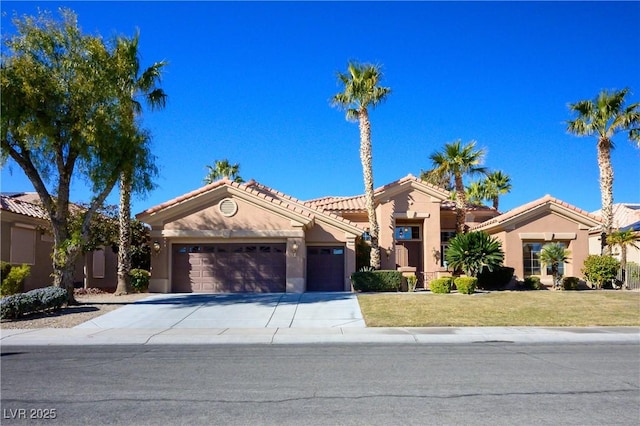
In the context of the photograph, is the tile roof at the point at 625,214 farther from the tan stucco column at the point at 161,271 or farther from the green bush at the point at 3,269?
the green bush at the point at 3,269

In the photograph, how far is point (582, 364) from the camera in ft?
34.1

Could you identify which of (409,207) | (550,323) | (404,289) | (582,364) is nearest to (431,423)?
(582,364)

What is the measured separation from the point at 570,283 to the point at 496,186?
1483 centimetres

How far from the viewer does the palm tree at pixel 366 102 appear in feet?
87.0

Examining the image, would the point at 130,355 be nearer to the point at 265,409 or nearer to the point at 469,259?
the point at 265,409

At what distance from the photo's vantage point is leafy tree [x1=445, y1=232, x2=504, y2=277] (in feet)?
79.8

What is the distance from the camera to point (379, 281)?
24.4 meters

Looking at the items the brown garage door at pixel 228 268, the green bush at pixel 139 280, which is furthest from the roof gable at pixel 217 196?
the green bush at pixel 139 280

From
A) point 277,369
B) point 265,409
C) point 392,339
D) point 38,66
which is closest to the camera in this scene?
point 265,409

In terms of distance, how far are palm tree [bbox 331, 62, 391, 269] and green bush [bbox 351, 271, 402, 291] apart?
1628 mm

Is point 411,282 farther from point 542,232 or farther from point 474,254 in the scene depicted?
point 542,232

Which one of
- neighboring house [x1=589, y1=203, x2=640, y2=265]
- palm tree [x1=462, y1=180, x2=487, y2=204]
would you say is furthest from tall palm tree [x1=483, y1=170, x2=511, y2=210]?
neighboring house [x1=589, y1=203, x2=640, y2=265]

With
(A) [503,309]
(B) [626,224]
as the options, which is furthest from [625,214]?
(A) [503,309]

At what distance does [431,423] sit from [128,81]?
19.1 metres
